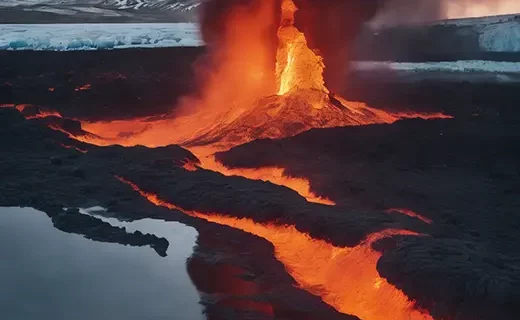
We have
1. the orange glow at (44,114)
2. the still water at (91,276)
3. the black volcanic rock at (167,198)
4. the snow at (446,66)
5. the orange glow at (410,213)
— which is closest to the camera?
the still water at (91,276)

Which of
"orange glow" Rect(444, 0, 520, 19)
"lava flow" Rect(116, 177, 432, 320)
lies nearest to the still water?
"lava flow" Rect(116, 177, 432, 320)

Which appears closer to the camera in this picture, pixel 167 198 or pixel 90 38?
pixel 167 198

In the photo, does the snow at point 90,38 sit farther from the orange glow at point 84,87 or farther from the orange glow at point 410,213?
the orange glow at point 410,213

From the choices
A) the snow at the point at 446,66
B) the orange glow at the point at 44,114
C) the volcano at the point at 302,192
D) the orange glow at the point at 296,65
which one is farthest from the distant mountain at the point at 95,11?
the volcano at the point at 302,192

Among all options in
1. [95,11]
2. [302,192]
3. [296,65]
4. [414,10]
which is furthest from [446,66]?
[95,11]

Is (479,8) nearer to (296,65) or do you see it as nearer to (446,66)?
(446,66)

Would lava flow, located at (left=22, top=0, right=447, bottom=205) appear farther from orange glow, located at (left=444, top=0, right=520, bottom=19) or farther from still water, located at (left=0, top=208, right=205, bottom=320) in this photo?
orange glow, located at (left=444, top=0, right=520, bottom=19)
